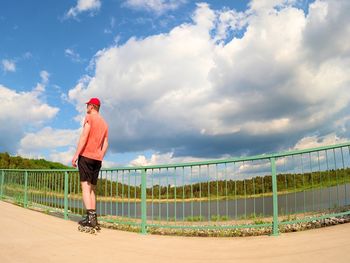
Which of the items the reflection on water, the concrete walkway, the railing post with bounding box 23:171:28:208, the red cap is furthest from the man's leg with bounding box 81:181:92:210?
the railing post with bounding box 23:171:28:208

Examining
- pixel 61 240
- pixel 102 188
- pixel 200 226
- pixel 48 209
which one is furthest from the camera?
pixel 48 209

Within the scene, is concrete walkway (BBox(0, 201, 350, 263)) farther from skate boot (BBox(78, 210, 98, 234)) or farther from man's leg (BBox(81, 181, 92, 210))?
man's leg (BBox(81, 181, 92, 210))

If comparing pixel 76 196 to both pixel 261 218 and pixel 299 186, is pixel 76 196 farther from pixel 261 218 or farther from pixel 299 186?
pixel 299 186

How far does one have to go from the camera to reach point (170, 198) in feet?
23.6

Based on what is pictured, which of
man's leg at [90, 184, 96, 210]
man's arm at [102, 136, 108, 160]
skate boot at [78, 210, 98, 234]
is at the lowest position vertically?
skate boot at [78, 210, 98, 234]

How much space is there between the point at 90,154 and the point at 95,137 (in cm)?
30

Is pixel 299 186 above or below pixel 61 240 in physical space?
above

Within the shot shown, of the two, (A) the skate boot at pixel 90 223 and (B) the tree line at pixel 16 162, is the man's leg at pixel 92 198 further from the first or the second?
(B) the tree line at pixel 16 162

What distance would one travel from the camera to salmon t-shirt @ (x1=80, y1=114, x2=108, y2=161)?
6.23 m

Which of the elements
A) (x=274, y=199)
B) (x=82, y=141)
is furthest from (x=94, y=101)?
(x=274, y=199)

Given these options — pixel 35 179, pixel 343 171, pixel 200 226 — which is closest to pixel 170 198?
pixel 200 226

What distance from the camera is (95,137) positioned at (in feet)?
20.6

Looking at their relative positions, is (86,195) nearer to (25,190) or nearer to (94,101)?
(94,101)

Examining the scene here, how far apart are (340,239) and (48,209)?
792 cm
